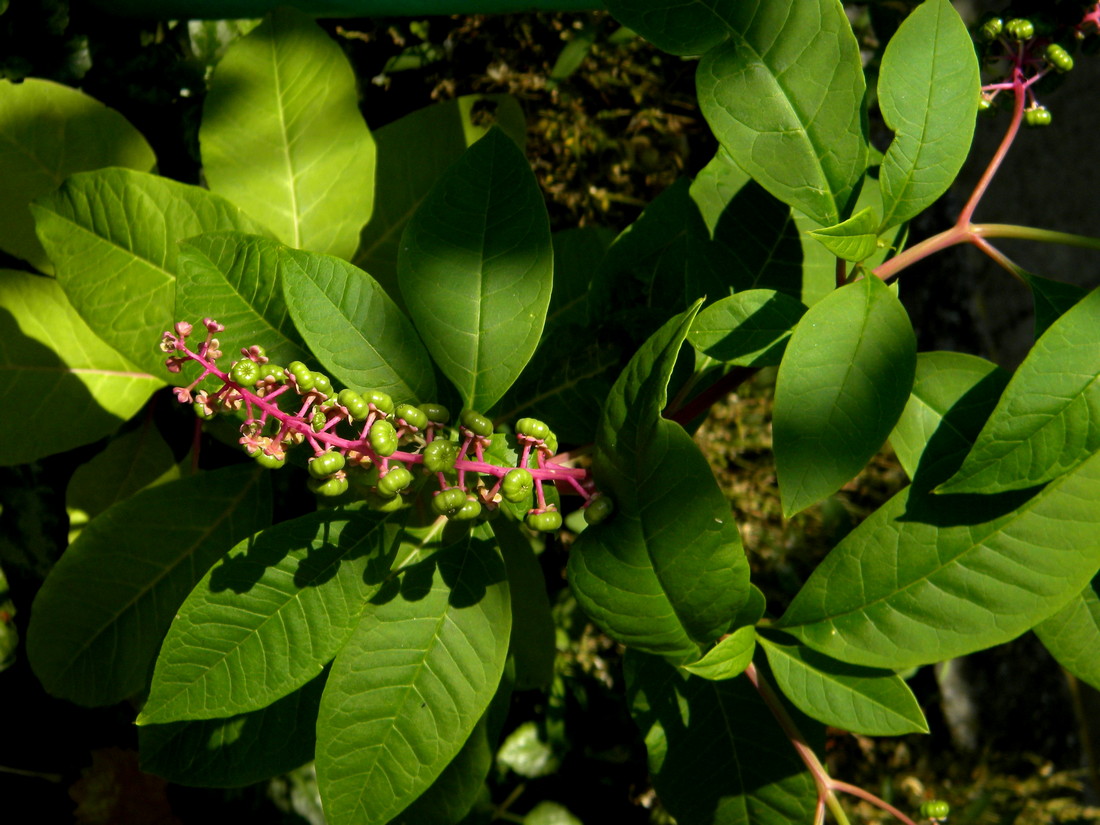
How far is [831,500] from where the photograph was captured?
70.9 inches

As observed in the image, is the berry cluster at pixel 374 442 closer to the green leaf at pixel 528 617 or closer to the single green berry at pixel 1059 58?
the green leaf at pixel 528 617

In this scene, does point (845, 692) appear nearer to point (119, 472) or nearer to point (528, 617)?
point (528, 617)

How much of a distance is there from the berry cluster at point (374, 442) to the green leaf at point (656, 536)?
0.13 ft

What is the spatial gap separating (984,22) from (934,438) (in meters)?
0.50

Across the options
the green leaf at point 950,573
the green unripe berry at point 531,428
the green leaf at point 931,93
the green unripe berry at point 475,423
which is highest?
the green leaf at point 931,93

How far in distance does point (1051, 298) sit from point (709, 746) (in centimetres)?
65

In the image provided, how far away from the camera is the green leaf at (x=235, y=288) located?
915 mm

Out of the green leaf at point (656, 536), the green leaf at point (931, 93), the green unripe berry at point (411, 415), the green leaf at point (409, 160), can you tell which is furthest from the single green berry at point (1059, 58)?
the green unripe berry at point (411, 415)

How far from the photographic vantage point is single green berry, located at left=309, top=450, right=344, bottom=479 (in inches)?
27.5

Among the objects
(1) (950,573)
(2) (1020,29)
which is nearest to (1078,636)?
(1) (950,573)

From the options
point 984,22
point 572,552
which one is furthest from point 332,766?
point 984,22

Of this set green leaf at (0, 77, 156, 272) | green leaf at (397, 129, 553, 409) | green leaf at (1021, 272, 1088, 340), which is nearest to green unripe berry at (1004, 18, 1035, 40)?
green leaf at (1021, 272, 1088, 340)

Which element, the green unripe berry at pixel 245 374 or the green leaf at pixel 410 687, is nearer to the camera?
the green unripe berry at pixel 245 374

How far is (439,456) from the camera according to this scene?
784 millimetres
